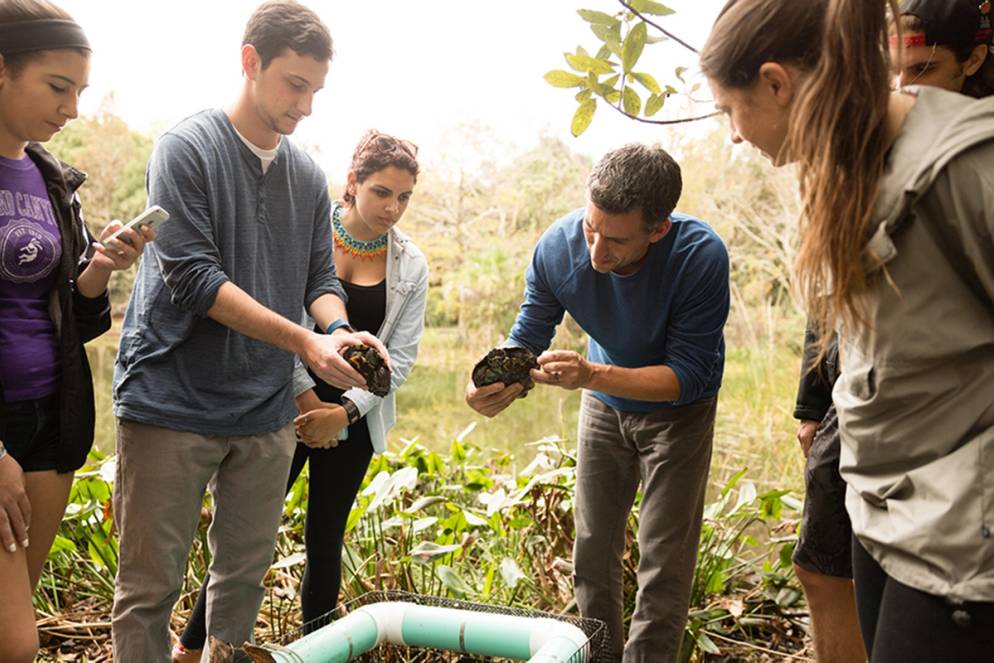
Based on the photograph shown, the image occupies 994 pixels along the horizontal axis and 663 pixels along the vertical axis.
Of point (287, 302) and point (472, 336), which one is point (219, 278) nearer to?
point (287, 302)

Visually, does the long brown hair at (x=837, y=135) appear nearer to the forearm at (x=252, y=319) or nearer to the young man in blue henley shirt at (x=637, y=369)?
the young man in blue henley shirt at (x=637, y=369)

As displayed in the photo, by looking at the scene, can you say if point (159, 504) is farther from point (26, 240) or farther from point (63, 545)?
point (63, 545)

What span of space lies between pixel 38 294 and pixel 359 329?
2.44ft

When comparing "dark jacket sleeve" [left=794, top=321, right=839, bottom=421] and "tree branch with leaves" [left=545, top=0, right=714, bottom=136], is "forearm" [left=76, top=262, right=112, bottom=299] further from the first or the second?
"dark jacket sleeve" [left=794, top=321, right=839, bottom=421]

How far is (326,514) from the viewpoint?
6.84 feet

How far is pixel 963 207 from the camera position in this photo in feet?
2.84

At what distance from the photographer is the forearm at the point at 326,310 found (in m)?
1.87

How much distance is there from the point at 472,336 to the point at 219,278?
2.75 metres

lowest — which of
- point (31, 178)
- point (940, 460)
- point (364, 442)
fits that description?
point (364, 442)

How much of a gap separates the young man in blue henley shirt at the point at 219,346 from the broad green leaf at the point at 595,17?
48cm

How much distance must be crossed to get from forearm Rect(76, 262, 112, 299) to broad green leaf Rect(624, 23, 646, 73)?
1.00 metres

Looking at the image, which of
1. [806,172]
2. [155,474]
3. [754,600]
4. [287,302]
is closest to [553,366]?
[287,302]

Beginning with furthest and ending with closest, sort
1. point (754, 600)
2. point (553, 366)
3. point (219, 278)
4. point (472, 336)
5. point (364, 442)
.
Answer: 1. point (472, 336)
2. point (754, 600)
3. point (364, 442)
4. point (553, 366)
5. point (219, 278)

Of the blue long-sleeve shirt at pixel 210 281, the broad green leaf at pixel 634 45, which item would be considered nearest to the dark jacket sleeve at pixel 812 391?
the broad green leaf at pixel 634 45
